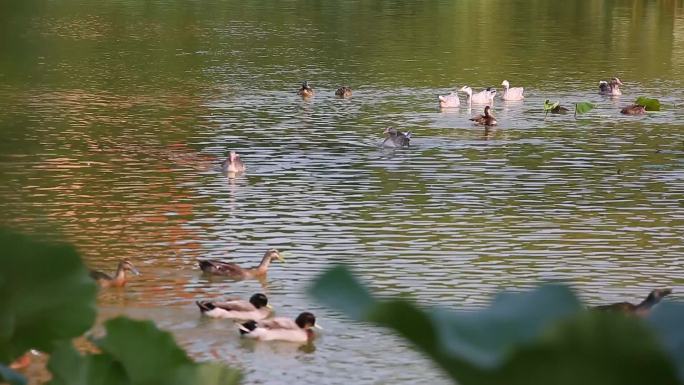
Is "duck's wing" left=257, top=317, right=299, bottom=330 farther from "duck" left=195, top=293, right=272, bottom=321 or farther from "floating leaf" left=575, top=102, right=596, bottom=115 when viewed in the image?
"floating leaf" left=575, top=102, right=596, bottom=115

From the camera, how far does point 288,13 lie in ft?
145

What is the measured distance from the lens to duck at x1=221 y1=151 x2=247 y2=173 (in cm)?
1745

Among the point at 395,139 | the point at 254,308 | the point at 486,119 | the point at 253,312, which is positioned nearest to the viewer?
the point at 253,312

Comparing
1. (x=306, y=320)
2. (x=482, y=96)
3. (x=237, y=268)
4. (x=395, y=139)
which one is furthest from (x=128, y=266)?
(x=482, y=96)

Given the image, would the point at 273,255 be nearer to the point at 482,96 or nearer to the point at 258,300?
the point at 258,300

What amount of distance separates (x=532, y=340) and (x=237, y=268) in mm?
12508

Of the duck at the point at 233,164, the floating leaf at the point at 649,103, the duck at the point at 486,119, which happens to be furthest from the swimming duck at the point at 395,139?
the floating leaf at the point at 649,103

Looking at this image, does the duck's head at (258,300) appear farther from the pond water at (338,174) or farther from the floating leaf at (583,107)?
the floating leaf at (583,107)

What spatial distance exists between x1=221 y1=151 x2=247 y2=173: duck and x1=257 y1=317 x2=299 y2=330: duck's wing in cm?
638

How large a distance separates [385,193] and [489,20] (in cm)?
2661

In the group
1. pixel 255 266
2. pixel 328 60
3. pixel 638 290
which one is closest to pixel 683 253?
pixel 638 290

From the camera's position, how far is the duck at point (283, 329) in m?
10.9

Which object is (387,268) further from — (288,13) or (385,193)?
(288,13)

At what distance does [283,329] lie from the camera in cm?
1110
